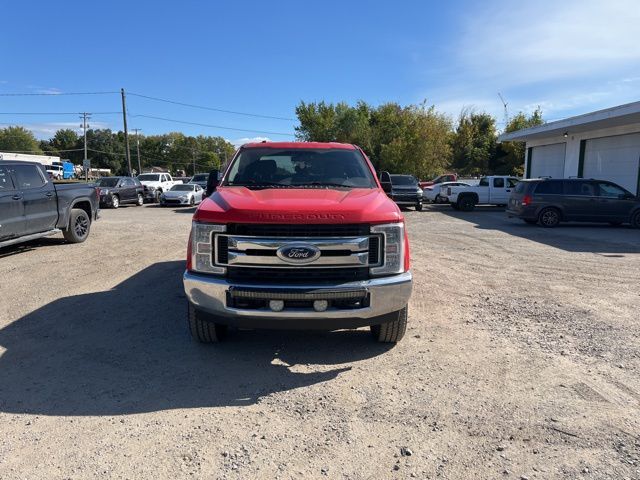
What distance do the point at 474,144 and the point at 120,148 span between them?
311ft

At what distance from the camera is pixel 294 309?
384 centimetres

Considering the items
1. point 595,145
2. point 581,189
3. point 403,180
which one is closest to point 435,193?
point 403,180

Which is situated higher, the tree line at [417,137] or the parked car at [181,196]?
the tree line at [417,137]

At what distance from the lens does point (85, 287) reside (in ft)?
22.8

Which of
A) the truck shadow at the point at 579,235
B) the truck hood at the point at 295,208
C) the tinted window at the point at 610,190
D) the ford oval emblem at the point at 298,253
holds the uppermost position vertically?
the truck hood at the point at 295,208

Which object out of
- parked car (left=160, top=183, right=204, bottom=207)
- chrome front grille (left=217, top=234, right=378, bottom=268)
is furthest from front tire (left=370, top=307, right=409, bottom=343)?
parked car (left=160, top=183, right=204, bottom=207)

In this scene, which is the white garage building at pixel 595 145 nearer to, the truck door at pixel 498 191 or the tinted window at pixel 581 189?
the truck door at pixel 498 191

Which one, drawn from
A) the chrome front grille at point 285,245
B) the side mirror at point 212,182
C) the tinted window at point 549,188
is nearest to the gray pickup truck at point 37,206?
the side mirror at point 212,182

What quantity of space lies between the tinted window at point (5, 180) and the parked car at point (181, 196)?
16.1 metres

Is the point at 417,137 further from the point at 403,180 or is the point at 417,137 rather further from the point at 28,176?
the point at 28,176

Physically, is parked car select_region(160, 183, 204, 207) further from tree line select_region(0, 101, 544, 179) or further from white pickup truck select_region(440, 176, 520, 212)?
tree line select_region(0, 101, 544, 179)

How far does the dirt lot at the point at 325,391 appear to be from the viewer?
9.32ft

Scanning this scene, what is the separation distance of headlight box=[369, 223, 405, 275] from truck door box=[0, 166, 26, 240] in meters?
7.95

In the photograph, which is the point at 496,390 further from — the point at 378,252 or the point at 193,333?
the point at 193,333
